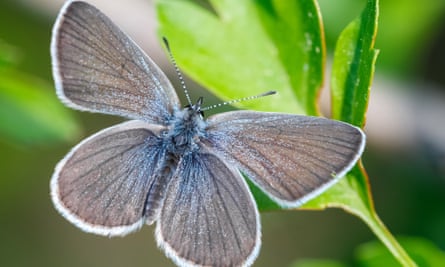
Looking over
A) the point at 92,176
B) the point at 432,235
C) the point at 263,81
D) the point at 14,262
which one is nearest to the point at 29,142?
the point at 92,176

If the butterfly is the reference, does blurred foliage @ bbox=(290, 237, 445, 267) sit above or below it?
below

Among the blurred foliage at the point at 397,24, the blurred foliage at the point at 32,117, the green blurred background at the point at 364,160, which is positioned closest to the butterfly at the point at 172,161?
the blurred foliage at the point at 32,117

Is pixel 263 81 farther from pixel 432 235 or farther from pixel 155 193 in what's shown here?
pixel 432 235

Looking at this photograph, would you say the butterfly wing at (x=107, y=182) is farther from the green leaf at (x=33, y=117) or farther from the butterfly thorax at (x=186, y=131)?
the green leaf at (x=33, y=117)

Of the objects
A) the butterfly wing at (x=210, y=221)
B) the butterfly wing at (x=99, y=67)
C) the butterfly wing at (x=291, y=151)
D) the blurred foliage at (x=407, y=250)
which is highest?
the butterfly wing at (x=99, y=67)

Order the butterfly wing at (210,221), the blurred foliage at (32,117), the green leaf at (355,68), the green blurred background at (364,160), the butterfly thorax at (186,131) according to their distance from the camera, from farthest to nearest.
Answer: the green blurred background at (364,160) → the blurred foliage at (32,117) → the butterfly thorax at (186,131) → the butterfly wing at (210,221) → the green leaf at (355,68)

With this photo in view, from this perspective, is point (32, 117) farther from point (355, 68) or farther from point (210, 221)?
point (355, 68)

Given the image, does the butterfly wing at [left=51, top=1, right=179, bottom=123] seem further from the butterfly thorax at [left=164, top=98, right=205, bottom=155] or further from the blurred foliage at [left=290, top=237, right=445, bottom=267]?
the blurred foliage at [left=290, top=237, right=445, bottom=267]

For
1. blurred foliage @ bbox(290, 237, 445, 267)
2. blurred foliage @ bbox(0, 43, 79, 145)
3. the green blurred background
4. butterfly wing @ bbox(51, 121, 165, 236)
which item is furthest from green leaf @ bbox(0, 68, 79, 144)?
blurred foliage @ bbox(290, 237, 445, 267)
